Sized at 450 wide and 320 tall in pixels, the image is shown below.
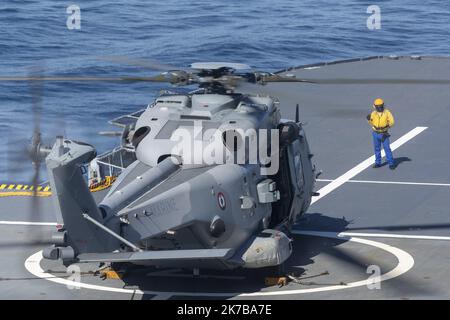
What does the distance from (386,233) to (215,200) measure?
20.4 ft

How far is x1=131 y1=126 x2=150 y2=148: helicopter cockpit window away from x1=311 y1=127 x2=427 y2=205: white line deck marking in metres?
7.33

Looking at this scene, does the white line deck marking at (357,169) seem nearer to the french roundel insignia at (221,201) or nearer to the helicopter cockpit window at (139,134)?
the helicopter cockpit window at (139,134)

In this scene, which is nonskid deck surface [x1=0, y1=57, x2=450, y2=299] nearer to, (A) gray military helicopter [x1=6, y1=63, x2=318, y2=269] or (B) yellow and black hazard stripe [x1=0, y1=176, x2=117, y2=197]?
(B) yellow and black hazard stripe [x1=0, y1=176, x2=117, y2=197]

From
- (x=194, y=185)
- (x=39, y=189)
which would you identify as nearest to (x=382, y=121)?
(x=39, y=189)

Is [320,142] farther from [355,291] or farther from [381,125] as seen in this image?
[355,291]

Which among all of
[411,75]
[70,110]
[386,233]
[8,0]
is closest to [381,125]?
[386,233]

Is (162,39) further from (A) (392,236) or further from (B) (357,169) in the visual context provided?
(A) (392,236)

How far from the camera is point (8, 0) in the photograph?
87.3 m

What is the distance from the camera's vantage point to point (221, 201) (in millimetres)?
22859

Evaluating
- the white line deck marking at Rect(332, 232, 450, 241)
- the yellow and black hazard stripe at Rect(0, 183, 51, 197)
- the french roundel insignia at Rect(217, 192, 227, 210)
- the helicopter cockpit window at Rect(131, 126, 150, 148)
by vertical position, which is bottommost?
the yellow and black hazard stripe at Rect(0, 183, 51, 197)

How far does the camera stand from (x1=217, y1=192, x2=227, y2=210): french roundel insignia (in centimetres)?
2278

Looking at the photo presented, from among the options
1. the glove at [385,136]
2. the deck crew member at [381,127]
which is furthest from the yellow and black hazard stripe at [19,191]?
the glove at [385,136]

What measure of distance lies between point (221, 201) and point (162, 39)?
51661 mm

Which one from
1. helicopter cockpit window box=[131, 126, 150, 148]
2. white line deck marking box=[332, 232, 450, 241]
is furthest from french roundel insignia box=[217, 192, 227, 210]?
white line deck marking box=[332, 232, 450, 241]
